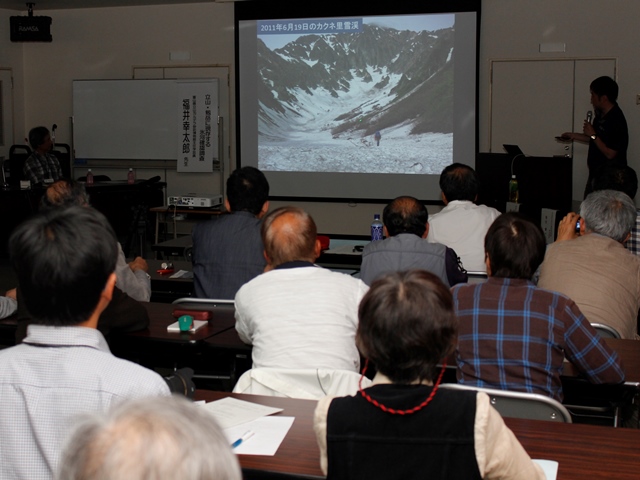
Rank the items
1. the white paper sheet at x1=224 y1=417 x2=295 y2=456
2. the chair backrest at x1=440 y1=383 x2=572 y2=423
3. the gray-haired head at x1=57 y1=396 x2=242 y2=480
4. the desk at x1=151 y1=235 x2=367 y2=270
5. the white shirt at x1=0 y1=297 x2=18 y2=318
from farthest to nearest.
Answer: the desk at x1=151 y1=235 x2=367 y2=270 < the white shirt at x1=0 y1=297 x2=18 y2=318 < the chair backrest at x1=440 y1=383 x2=572 y2=423 < the white paper sheet at x1=224 y1=417 x2=295 y2=456 < the gray-haired head at x1=57 y1=396 x2=242 y2=480

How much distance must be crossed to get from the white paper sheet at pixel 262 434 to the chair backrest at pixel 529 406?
1.71 ft

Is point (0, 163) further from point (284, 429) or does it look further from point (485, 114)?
point (284, 429)

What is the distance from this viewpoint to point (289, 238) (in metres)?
2.81

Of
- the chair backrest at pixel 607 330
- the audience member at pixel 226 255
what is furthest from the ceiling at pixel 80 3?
the chair backrest at pixel 607 330

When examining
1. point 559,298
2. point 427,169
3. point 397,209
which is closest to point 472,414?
point 559,298

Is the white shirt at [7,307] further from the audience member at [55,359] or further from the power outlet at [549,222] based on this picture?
the power outlet at [549,222]

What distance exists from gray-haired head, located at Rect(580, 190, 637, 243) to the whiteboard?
7.21 meters

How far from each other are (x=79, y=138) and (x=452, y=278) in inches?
304

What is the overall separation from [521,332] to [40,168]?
7879mm

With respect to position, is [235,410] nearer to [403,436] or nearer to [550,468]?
[403,436]

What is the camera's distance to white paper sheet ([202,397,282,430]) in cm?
206

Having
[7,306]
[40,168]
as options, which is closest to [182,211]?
[40,168]

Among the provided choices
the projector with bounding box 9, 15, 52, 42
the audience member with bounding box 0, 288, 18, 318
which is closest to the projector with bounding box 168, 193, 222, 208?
the projector with bounding box 9, 15, 52, 42

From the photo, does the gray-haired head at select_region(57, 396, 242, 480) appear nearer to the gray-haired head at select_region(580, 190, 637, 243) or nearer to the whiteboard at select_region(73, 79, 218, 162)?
the gray-haired head at select_region(580, 190, 637, 243)
